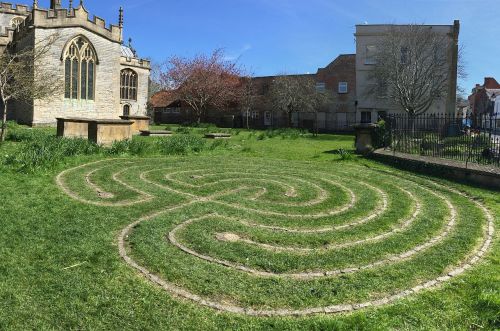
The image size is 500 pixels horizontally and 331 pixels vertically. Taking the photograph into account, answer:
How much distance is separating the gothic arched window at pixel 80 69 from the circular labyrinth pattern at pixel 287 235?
2209cm

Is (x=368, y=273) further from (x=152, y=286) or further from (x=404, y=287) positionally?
(x=152, y=286)

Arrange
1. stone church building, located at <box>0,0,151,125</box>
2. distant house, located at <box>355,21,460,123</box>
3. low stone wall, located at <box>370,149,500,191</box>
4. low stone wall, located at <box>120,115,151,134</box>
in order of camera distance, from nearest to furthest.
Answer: low stone wall, located at <box>370,149,500,191</box> < low stone wall, located at <box>120,115,151,134</box> < stone church building, located at <box>0,0,151,125</box> < distant house, located at <box>355,21,460,123</box>

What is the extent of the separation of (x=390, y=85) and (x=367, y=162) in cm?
2603

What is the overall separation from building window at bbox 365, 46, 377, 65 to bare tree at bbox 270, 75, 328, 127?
5.12 meters

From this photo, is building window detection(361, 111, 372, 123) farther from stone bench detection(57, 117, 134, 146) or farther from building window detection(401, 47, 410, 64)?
stone bench detection(57, 117, 134, 146)

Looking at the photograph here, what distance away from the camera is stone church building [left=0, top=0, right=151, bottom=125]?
2856 cm

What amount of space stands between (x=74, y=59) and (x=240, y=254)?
29945mm

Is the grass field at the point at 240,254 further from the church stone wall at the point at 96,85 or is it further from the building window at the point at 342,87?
the building window at the point at 342,87

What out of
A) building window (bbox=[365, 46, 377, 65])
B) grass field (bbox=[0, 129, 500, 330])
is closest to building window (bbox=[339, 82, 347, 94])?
building window (bbox=[365, 46, 377, 65])

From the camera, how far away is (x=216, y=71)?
48062mm

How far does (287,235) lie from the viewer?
6.35m

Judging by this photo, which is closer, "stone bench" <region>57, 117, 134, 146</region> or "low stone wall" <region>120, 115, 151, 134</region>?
"stone bench" <region>57, 117, 134, 146</region>

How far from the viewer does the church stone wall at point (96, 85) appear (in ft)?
94.4

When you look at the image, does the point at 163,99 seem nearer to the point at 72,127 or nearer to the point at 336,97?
the point at 336,97
